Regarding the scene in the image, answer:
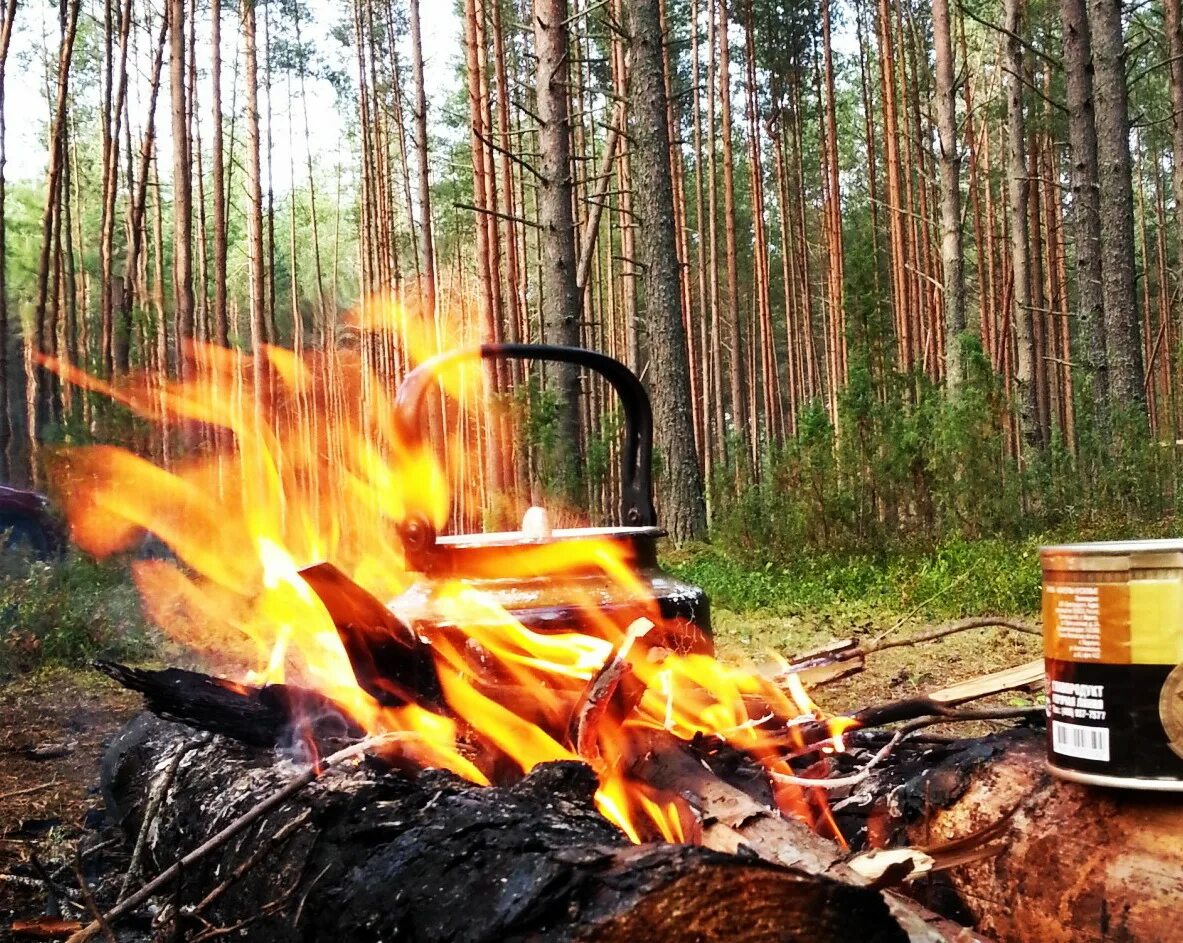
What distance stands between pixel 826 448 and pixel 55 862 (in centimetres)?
692

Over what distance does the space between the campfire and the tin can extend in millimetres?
296

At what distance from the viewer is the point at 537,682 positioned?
2182 millimetres

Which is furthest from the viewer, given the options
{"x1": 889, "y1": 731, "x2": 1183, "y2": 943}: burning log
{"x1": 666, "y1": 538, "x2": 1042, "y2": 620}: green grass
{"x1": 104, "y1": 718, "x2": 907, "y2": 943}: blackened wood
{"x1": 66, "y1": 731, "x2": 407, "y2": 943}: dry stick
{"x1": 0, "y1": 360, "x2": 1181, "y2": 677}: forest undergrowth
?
{"x1": 0, "y1": 360, "x2": 1181, "y2": 677}: forest undergrowth

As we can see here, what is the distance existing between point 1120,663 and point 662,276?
9.22 m

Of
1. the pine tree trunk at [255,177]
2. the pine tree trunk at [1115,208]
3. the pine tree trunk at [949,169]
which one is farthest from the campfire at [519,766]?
the pine tree trunk at [255,177]

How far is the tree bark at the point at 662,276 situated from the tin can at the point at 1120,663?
9.01 metres

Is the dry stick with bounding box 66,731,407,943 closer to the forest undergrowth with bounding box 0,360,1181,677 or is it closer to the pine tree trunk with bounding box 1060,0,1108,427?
the forest undergrowth with bounding box 0,360,1181,677

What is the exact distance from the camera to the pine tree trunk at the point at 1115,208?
955cm

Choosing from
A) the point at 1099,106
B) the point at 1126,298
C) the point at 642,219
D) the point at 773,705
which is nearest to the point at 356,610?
the point at 773,705

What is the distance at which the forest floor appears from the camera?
9.42 ft

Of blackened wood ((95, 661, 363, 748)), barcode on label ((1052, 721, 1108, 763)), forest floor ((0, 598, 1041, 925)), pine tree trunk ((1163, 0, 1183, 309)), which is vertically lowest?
forest floor ((0, 598, 1041, 925))

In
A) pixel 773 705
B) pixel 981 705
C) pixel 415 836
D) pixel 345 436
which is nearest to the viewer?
pixel 415 836

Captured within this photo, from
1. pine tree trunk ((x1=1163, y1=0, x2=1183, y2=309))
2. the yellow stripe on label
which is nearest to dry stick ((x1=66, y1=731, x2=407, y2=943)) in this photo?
the yellow stripe on label

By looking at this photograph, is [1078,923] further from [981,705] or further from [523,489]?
[523,489]
